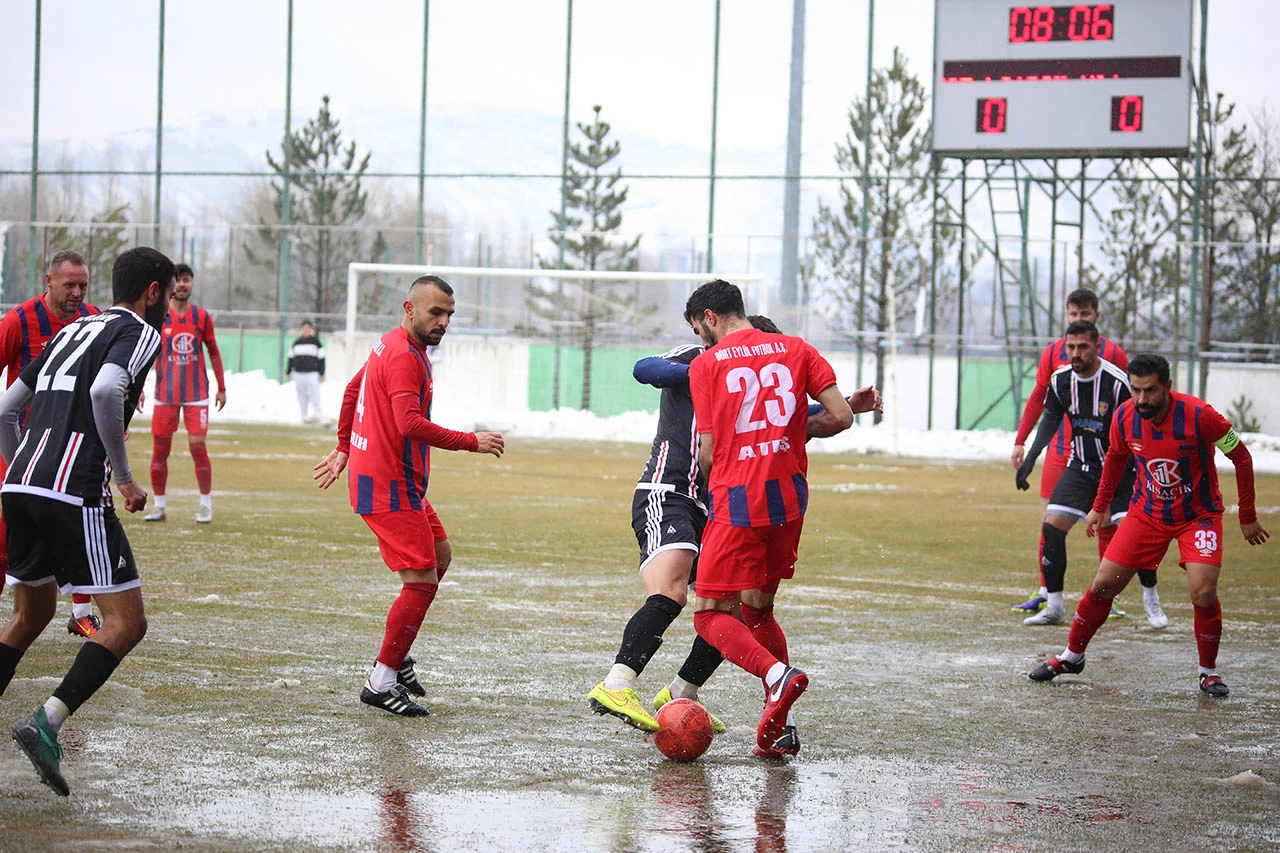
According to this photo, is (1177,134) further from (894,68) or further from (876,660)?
(876,660)

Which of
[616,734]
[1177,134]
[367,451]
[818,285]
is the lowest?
[616,734]

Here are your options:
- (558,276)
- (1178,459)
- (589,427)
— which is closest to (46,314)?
(1178,459)

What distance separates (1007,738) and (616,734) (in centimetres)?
169

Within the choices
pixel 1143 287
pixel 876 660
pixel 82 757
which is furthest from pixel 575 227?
pixel 82 757

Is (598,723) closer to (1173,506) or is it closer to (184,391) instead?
(1173,506)

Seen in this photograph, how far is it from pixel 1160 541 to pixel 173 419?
8.95 meters

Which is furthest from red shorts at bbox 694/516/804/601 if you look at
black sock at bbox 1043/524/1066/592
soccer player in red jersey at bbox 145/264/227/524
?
soccer player in red jersey at bbox 145/264/227/524

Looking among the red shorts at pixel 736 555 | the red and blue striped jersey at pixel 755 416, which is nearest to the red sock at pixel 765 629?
the red shorts at pixel 736 555

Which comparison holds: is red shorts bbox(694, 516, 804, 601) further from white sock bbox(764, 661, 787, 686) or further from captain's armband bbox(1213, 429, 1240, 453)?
captain's armband bbox(1213, 429, 1240, 453)

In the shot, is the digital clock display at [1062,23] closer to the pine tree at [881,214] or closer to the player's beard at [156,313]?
the pine tree at [881,214]

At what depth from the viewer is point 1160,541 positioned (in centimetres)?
776

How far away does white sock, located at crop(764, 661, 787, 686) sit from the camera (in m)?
5.84

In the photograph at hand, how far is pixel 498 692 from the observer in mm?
7105

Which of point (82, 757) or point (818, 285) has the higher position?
point (818, 285)
